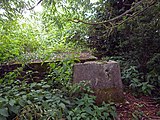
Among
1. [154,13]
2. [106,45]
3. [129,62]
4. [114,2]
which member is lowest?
[129,62]

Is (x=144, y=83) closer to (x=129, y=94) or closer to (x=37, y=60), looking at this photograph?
(x=129, y=94)

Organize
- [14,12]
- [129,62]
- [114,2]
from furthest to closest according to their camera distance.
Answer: [114,2]
[129,62]
[14,12]

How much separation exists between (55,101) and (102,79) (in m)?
0.75

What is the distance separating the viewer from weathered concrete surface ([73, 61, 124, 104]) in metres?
2.33

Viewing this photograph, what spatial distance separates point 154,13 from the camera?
2785mm

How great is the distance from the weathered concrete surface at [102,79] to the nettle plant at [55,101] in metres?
0.10

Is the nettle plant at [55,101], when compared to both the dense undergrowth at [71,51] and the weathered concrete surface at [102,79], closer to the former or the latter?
the dense undergrowth at [71,51]

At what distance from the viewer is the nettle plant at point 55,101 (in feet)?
5.18

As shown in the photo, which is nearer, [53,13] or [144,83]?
[53,13]

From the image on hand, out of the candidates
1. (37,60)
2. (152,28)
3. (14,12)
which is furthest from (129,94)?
(14,12)

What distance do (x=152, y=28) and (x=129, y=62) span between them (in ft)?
2.47

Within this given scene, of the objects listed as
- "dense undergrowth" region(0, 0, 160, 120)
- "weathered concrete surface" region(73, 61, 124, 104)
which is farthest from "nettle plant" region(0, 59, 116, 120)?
"weathered concrete surface" region(73, 61, 124, 104)

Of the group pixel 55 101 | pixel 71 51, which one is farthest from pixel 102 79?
pixel 71 51

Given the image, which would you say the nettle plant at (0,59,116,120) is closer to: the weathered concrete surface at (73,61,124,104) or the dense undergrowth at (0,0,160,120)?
the dense undergrowth at (0,0,160,120)
